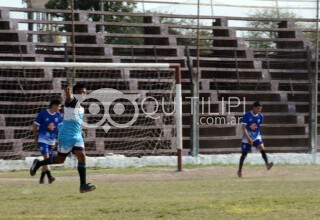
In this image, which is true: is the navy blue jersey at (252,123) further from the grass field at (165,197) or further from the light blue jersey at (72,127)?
the light blue jersey at (72,127)

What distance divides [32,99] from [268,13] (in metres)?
13.8

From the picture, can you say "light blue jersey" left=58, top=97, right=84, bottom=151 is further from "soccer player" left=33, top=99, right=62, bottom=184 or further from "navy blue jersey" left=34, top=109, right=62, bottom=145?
"navy blue jersey" left=34, top=109, right=62, bottom=145

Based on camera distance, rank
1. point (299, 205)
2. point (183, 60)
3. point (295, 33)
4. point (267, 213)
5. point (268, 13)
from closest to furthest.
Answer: point (267, 213) → point (299, 205) → point (183, 60) → point (295, 33) → point (268, 13)

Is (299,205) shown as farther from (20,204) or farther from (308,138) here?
(308,138)

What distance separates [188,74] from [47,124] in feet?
28.7

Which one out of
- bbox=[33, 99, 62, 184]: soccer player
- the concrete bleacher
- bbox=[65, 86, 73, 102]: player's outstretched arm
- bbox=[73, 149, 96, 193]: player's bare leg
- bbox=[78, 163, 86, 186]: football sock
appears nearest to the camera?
bbox=[65, 86, 73, 102]: player's outstretched arm

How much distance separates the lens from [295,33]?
107 feet

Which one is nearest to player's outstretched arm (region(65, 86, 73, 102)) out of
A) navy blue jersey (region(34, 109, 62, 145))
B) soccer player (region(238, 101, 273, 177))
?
navy blue jersey (region(34, 109, 62, 145))

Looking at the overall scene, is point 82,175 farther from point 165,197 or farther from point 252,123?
point 252,123

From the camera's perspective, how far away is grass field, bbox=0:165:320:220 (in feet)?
38.4

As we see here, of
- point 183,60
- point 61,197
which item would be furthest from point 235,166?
point 61,197

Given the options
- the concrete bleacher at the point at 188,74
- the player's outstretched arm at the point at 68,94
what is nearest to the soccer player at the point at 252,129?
the concrete bleacher at the point at 188,74

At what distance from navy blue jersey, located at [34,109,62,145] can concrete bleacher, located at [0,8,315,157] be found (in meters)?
5.71

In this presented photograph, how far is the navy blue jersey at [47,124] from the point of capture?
19078 mm
